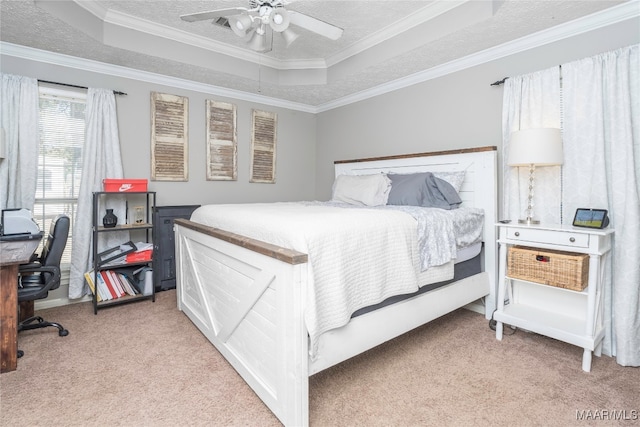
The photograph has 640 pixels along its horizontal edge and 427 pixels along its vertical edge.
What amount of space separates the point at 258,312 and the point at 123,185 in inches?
90.5

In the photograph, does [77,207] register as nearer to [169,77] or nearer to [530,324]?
[169,77]

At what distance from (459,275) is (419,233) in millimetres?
721

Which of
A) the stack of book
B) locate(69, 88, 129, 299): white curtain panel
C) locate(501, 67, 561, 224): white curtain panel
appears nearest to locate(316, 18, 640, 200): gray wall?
locate(501, 67, 561, 224): white curtain panel

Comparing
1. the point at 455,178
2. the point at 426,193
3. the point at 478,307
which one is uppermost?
the point at 455,178

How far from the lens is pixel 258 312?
66.1 inches

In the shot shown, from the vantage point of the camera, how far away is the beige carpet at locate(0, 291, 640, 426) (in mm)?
1598

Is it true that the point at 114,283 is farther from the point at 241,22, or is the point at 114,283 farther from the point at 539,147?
the point at 539,147

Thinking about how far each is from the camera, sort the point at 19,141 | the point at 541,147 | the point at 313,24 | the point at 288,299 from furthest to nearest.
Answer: the point at 19,141
the point at 541,147
the point at 313,24
the point at 288,299

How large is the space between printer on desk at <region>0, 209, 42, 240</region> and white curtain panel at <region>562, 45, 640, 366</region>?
416cm

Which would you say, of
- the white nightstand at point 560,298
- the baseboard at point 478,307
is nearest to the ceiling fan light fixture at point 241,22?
the white nightstand at point 560,298

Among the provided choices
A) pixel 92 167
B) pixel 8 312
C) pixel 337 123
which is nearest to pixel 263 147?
pixel 337 123

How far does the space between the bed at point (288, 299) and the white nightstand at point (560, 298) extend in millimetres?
254

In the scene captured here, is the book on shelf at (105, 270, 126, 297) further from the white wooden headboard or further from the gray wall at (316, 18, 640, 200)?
the white wooden headboard

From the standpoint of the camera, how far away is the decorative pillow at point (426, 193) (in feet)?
9.32
